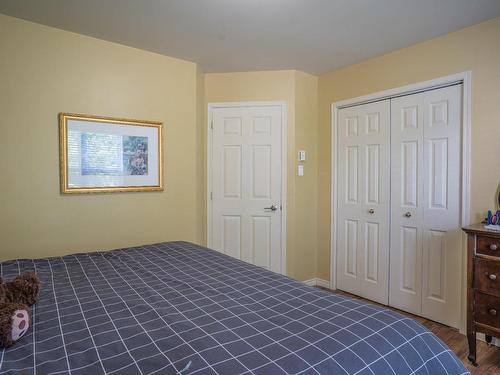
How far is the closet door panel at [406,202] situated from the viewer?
2.76m

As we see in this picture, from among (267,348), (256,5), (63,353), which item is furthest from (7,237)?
(256,5)

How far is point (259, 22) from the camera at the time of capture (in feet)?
7.58

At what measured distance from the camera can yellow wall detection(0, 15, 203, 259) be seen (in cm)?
223

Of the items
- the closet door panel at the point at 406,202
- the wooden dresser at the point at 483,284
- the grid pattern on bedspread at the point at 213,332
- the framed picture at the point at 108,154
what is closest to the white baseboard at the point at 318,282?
the closet door panel at the point at 406,202

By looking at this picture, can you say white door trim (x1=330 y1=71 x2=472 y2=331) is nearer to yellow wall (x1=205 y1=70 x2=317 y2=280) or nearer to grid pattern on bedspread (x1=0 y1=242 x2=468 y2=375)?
yellow wall (x1=205 y1=70 x2=317 y2=280)

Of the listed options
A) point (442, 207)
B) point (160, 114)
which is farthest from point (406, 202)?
point (160, 114)

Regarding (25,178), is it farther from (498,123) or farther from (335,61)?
(498,123)

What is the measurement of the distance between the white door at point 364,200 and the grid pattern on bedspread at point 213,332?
1.94m

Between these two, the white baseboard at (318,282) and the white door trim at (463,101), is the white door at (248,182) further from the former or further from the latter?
the white door trim at (463,101)

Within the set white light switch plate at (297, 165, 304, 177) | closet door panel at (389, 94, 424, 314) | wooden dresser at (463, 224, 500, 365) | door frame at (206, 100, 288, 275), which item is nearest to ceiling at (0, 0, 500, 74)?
door frame at (206, 100, 288, 275)

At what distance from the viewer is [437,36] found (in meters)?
2.56

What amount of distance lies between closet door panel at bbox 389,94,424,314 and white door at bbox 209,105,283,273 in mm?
1150

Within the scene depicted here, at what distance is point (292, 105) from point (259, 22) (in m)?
1.20

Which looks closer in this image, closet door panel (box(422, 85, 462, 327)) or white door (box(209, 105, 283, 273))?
closet door panel (box(422, 85, 462, 327))
